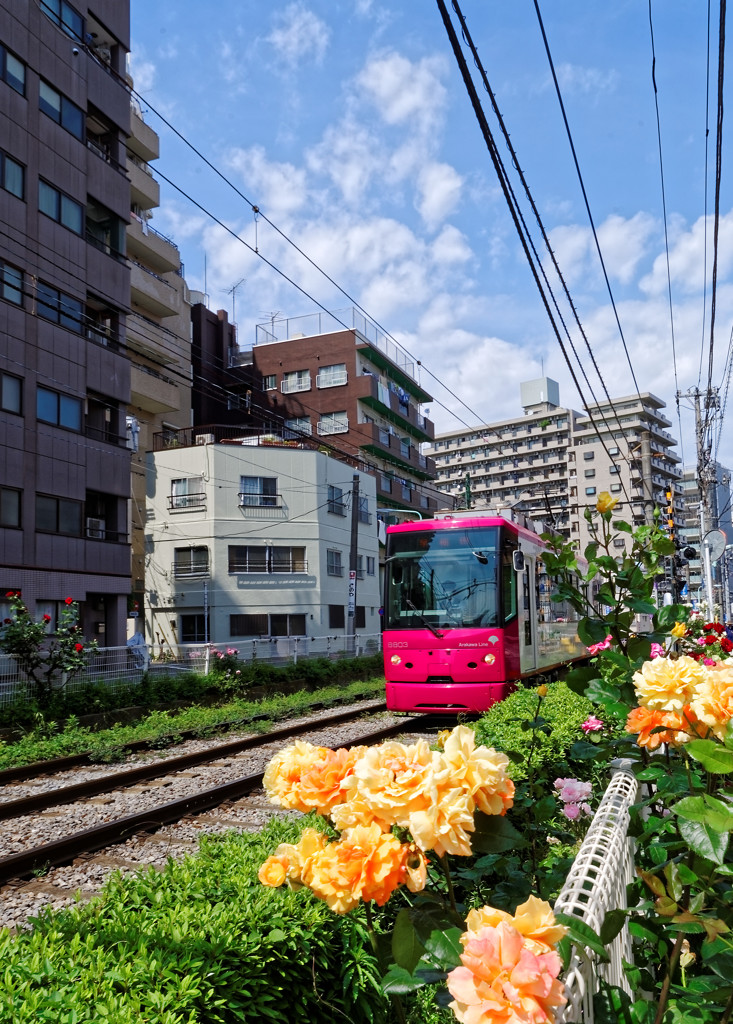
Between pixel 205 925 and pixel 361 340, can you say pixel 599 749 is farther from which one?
pixel 361 340

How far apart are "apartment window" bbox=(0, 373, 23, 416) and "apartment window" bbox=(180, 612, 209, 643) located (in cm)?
1430

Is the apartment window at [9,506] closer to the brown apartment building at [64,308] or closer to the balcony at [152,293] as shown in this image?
the brown apartment building at [64,308]

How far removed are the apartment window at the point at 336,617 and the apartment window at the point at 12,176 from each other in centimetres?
2155

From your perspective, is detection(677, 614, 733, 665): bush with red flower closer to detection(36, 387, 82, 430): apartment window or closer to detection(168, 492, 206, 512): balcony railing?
detection(36, 387, 82, 430): apartment window

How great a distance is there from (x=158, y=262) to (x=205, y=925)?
38659 mm

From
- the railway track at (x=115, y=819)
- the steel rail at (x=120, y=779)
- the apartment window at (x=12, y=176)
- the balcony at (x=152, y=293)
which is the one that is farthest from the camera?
the balcony at (x=152, y=293)

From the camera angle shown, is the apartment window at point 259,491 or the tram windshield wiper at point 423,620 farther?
the apartment window at point 259,491

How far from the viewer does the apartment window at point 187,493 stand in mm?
34594

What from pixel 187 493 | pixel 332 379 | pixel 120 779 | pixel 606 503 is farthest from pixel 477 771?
pixel 332 379

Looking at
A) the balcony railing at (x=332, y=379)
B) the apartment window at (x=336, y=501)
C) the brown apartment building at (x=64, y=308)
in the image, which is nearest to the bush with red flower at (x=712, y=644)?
the brown apartment building at (x=64, y=308)

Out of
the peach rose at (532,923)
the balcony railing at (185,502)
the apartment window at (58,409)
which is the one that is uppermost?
the apartment window at (58,409)

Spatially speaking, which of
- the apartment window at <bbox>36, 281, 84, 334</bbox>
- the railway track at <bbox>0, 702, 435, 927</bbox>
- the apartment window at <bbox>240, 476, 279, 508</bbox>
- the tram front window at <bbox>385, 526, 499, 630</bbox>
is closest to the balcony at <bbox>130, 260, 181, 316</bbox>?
the apartment window at <bbox>240, 476, 279, 508</bbox>

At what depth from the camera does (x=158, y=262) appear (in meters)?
37.8

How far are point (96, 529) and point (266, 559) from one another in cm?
1087
